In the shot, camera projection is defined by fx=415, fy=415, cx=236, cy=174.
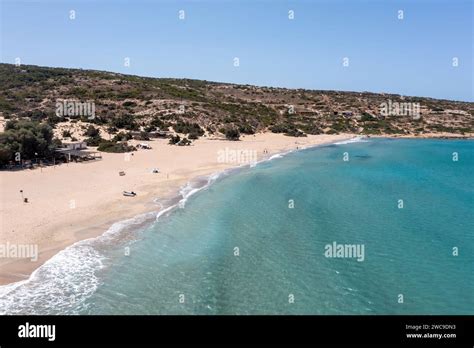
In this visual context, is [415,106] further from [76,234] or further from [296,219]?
[76,234]

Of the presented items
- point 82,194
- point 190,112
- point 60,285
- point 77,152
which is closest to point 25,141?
point 77,152

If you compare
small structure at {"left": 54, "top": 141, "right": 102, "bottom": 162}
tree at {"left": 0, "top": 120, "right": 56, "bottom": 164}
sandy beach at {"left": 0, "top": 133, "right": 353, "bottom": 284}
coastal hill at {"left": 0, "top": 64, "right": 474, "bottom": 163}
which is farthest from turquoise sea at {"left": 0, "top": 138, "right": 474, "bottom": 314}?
coastal hill at {"left": 0, "top": 64, "right": 474, "bottom": 163}

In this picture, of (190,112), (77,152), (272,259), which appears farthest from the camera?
(190,112)

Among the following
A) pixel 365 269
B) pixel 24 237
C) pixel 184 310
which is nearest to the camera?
pixel 184 310
